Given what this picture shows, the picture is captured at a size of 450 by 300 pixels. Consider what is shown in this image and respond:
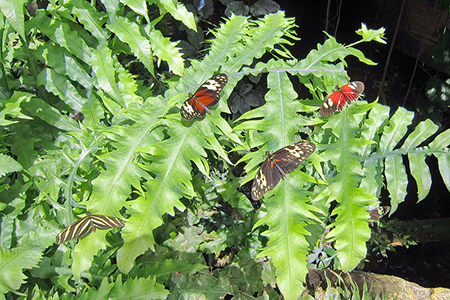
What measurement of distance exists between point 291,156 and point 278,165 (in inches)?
1.5

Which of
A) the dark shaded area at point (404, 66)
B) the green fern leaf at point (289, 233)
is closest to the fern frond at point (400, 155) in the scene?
the green fern leaf at point (289, 233)

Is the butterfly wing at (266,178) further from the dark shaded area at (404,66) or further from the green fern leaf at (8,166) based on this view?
Result: the dark shaded area at (404,66)

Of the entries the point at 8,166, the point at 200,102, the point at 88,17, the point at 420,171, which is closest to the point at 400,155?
the point at 420,171

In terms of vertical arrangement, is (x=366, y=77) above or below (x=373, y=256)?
above

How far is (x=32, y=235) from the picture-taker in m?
1.15

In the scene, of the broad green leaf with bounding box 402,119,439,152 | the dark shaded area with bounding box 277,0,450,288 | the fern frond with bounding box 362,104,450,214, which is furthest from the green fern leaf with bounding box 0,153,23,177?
the dark shaded area with bounding box 277,0,450,288

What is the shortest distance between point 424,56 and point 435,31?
0.32 meters

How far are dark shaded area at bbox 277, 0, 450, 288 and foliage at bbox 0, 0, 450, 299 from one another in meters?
1.99

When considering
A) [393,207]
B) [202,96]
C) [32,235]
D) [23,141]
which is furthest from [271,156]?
[23,141]

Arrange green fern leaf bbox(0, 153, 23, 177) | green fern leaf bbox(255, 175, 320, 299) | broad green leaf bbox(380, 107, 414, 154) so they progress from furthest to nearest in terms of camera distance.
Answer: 1. broad green leaf bbox(380, 107, 414, 154)
2. green fern leaf bbox(0, 153, 23, 177)
3. green fern leaf bbox(255, 175, 320, 299)

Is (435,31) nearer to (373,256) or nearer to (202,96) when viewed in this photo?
(373,256)

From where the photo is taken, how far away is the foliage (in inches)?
33.6

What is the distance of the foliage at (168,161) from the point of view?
0.85 meters

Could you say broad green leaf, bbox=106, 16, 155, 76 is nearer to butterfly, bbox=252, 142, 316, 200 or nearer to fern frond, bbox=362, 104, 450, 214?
butterfly, bbox=252, 142, 316, 200
